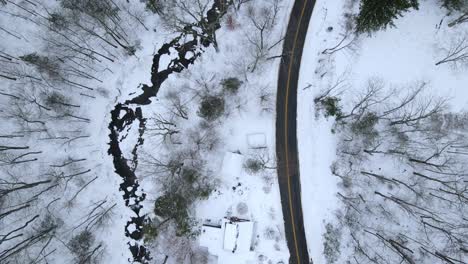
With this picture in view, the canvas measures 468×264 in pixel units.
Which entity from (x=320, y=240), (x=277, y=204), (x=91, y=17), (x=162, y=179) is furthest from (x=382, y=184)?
(x=91, y=17)

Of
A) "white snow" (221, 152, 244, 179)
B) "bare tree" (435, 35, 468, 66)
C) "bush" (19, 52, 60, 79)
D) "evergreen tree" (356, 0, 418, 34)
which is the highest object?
"evergreen tree" (356, 0, 418, 34)

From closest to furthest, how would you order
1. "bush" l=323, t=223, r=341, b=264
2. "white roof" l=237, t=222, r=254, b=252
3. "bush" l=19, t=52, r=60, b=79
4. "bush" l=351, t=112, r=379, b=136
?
1. "white roof" l=237, t=222, r=254, b=252
2. "bush" l=323, t=223, r=341, b=264
3. "bush" l=351, t=112, r=379, b=136
4. "bush" l=19, t=52, r=60, b=79

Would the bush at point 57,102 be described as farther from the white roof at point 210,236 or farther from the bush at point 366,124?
the bush at point 366,124

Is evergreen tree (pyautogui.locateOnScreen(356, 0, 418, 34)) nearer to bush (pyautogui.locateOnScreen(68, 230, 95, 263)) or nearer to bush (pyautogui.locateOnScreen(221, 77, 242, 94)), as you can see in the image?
bush (pyautogui.locateOnScreen(221, 77, 242, 94))

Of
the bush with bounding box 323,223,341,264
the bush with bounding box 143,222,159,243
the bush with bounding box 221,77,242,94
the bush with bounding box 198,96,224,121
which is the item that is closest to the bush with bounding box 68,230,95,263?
the bush with bounding box 143,222,159,243

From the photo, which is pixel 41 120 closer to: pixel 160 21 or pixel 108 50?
pixel 108 50

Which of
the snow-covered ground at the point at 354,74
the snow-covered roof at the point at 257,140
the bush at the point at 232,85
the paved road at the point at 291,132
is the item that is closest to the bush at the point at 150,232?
the snow-covered roof at the point at 257,140

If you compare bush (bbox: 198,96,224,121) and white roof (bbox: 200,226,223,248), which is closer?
white roof (bbox: 200,226,223,248)
